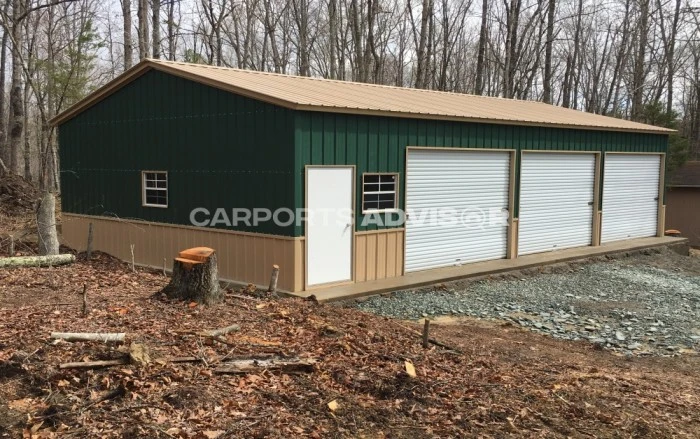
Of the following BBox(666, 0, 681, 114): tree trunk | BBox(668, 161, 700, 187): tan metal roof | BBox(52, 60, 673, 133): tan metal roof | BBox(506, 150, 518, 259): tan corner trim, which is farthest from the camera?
BBox(666, 0, 681, 114): tree trunk

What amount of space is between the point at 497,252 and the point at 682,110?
33243 millimetres

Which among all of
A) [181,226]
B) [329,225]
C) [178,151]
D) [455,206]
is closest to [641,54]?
[455,206]

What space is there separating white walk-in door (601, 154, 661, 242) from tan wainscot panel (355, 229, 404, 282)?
7438mm

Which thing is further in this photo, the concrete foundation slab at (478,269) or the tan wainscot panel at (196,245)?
the concrete foundation slab at (478,269)

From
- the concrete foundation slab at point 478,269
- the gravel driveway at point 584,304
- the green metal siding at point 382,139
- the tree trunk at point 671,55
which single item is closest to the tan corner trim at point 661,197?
the concrete foundation slab at point 478,269

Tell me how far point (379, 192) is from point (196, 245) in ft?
11.4

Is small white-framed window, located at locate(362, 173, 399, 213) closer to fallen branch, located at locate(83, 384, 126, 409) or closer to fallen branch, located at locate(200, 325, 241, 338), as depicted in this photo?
fallen branch, located at locate(200, 325, 241, 338)

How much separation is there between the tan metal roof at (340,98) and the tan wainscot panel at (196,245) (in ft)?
7.45

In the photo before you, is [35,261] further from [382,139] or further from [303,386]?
[303,386]

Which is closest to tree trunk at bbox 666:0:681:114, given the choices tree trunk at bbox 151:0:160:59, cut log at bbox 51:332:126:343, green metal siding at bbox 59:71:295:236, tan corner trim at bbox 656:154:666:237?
tan corner trim at bbox 656:154:666:237

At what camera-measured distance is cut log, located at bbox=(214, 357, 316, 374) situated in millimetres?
4922

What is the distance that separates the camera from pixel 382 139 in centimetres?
1059

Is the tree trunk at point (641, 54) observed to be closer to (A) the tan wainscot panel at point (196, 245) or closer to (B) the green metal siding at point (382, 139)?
(B) the green metal siding at point (382, 139)

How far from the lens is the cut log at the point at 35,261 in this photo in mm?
9258
